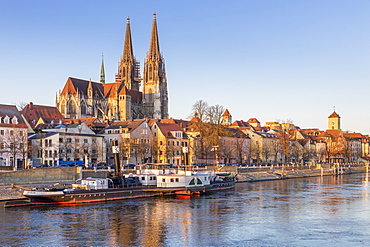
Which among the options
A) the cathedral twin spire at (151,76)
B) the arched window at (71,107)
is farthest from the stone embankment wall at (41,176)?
the cathedral twin spire at (151,76)

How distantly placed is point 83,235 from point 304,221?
17.1m

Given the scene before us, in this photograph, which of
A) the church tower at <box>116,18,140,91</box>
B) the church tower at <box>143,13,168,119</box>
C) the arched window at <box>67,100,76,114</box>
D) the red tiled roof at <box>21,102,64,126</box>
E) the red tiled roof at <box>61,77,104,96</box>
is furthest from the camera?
the church tower at <box>116,18,140,91</box>

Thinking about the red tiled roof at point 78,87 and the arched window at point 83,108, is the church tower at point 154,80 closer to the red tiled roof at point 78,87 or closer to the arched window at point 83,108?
the red tiled roof at point 78,87

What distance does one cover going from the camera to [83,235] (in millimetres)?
32312

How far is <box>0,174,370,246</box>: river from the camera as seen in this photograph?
31.0m

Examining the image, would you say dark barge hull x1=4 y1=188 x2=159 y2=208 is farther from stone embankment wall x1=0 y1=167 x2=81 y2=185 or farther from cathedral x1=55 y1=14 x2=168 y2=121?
cathedral x1=55 y1=14 x2=168 y2=121

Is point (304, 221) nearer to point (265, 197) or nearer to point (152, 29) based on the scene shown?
point (265, 197)

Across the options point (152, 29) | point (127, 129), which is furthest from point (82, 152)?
point (152, 29)

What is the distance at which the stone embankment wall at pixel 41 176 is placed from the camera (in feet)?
171

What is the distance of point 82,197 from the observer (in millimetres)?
47562

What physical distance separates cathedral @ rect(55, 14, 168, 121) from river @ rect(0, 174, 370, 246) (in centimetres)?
9816

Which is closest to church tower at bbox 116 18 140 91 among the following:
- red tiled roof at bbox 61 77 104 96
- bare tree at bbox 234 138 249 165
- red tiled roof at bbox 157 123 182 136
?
red tiled roof at bbox 61 77 104 96

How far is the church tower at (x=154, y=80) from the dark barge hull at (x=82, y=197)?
11691 centimetres

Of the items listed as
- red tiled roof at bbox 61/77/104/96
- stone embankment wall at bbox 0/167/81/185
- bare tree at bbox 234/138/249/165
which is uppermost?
red tiled roof at bbox 61/77/104/96
